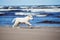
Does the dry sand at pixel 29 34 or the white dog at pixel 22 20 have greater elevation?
the white dog at pixel 22 20

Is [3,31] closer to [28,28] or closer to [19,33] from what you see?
[19,33]

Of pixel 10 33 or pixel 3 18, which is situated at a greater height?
pixel 3 18

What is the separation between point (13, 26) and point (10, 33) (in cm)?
11

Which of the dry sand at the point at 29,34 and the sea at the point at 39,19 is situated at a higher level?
the sea at the point at 39,19

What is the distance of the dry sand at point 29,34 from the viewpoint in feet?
Answer: 5.62

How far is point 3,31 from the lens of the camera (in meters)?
1.75

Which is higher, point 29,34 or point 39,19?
point 39,19

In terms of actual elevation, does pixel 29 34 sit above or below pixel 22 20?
below

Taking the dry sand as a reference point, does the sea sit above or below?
above

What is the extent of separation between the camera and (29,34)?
1736 mm

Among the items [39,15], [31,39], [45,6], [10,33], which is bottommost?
[31,39]

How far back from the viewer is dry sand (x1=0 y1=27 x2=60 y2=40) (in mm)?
1713

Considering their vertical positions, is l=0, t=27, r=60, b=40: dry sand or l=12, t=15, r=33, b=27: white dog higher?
l=12, t=15, r=33, b=27: white dog

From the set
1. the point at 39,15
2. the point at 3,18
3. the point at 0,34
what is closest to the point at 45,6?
the point at 39,15
